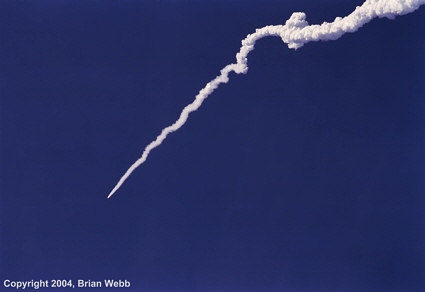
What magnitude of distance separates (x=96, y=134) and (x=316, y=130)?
6.74ft

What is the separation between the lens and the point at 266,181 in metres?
4.63

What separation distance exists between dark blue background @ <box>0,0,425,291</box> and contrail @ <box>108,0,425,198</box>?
6cm

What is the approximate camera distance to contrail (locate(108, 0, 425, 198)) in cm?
430

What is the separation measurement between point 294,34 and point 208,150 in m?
1.32

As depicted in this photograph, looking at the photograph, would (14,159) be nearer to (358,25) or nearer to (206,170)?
(206,170)

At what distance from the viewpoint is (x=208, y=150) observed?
4.66m

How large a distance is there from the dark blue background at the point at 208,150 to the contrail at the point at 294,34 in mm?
59

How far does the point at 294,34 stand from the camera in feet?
14.8

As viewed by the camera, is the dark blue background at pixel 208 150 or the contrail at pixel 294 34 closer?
the contrail at pixel 294 34

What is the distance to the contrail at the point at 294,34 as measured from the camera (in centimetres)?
430

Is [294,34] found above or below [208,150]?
above

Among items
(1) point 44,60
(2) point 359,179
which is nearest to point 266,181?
(2) point 359,179

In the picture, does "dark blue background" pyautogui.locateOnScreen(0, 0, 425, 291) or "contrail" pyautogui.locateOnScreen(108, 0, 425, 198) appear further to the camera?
"dark blue background" pyautogui.locateOnScreen(0, 0, 425, 291)

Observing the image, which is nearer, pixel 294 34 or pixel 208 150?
pixel 294 34
